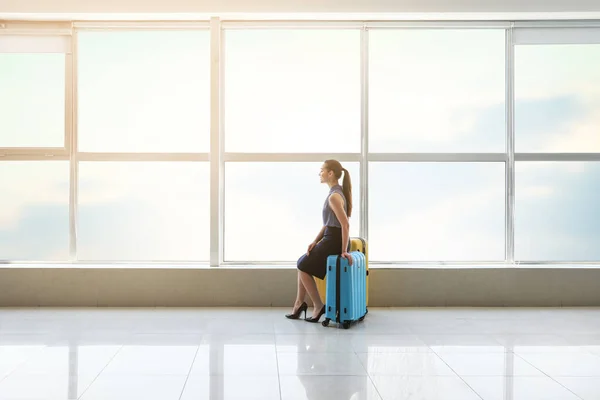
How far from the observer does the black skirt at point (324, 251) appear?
16.6 ft

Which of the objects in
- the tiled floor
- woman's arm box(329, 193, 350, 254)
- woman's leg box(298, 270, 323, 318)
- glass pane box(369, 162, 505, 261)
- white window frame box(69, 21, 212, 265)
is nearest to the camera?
the tiled floor

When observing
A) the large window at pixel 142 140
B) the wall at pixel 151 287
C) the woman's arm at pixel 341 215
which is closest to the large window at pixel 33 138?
the large window at pixel 142 140

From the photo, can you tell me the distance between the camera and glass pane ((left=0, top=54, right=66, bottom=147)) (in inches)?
239

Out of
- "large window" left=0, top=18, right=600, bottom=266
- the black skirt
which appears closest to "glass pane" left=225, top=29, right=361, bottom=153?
"large window" left=0, top=18, right=600, bottom=266

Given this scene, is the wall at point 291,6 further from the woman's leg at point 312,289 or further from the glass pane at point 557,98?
the woman's leg at point 312,289

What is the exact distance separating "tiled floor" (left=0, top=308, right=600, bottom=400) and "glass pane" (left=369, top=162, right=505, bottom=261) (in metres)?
0.85

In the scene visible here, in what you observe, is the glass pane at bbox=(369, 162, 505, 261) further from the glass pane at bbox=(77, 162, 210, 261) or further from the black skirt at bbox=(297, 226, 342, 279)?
the glass pane at bbox=(77, 162, 210, 261)

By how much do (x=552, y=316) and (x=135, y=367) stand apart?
4.08 meters

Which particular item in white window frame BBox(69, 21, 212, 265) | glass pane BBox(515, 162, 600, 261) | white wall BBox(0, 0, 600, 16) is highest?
white wall BBox(0, 0, 600, 16)

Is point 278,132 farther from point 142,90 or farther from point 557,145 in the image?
point 557,145

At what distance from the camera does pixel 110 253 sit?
6145 mm

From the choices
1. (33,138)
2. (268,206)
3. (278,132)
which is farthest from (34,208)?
(278,132)

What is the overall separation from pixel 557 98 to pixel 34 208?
6.03m

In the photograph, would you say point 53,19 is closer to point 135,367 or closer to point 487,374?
point 135,367
